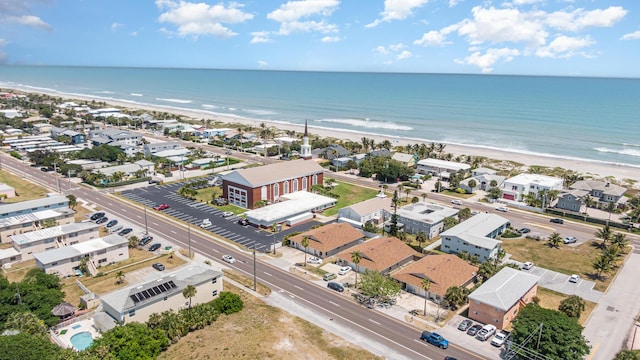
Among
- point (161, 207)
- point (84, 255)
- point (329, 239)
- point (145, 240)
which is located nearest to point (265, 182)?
point (161, 207)

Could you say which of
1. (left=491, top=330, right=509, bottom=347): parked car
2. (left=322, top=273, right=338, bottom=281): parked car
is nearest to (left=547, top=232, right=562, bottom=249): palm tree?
(left=491, top=330, right=509, bottom=347): parked car

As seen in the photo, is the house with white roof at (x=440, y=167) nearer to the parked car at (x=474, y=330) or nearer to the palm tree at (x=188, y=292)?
the parked car at (x=474, y=330)

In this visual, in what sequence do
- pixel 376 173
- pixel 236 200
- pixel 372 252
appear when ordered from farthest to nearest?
pixel 376 173 < pixel 236 200 < pixel 372 252

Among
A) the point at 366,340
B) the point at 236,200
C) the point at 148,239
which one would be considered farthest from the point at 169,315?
the point at 236,200

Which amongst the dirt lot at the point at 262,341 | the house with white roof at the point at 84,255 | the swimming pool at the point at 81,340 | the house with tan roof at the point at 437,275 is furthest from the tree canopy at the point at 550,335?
the house with white roof at the point at 84,255

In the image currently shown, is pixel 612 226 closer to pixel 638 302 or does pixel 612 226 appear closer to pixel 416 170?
pixel 638 302

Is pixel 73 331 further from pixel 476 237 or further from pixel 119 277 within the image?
pixel 476 237
